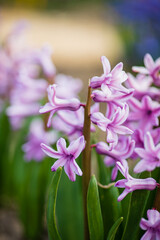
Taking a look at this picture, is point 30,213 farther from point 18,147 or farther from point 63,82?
point 63,82

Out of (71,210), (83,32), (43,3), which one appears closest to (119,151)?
(71,210)

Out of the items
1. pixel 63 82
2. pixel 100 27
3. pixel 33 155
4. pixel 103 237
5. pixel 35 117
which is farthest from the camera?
pixel 100 27

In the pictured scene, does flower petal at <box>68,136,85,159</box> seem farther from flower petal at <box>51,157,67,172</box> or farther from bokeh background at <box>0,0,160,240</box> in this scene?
bokeh background at <box>0,0,160,240</box>

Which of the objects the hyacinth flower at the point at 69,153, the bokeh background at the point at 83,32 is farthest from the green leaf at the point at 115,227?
the bokeh background at the point at 83,32

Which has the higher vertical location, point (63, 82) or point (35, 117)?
point (63, 82)

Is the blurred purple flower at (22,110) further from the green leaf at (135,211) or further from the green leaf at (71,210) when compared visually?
the green leaf at (135,211)

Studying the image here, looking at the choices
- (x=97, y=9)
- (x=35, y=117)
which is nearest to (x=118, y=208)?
(x=35, y=117)

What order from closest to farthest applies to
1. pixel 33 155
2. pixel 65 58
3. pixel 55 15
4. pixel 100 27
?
pixel 33 155 → pixel 65 58 → pixel 100 27 → pixel 55 15
